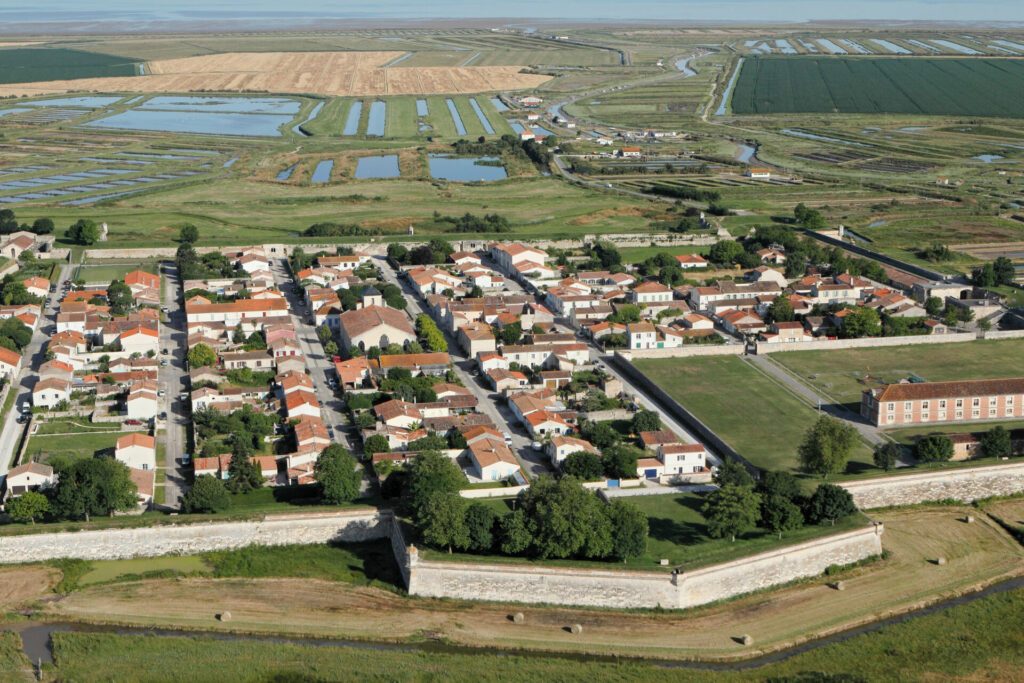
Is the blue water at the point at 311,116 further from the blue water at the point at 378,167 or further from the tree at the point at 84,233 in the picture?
the tree at the point at 84,233

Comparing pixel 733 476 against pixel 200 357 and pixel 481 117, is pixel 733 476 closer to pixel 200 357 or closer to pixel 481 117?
pixel 200 357

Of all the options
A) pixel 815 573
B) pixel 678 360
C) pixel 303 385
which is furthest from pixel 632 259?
pixel 815 573

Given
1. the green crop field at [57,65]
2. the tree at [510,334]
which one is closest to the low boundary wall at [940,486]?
the tree at [510,334]

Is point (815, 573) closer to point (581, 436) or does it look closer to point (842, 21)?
point (581, 436)

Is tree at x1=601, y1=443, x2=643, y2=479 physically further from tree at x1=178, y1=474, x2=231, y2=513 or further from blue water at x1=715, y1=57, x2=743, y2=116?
blue water at x1=715, y1=57, x2=743, y2=116

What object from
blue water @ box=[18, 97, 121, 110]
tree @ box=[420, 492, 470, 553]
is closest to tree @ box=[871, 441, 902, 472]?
tree @ box=[420, 492, 470, 553]
